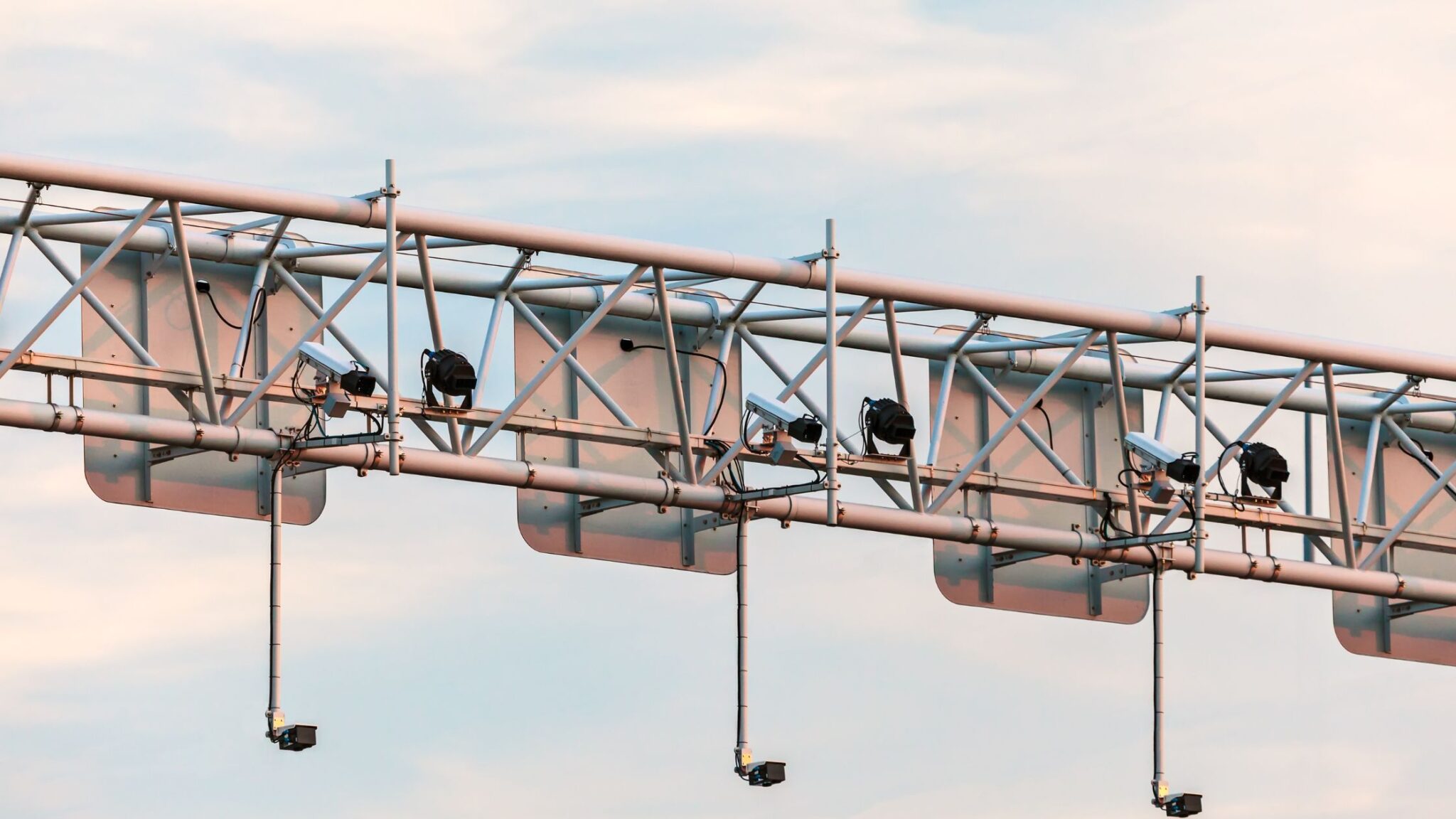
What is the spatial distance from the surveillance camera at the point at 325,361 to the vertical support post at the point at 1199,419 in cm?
890

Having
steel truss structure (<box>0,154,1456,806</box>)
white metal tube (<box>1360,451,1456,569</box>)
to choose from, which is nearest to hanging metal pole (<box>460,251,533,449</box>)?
steel truss structure (<box>0,154,1456,806</box>)

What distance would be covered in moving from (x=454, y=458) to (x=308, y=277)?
8.07 feet

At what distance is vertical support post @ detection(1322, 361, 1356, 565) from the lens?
1283 inches

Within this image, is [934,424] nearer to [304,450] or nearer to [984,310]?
[984,310]

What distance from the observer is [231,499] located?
29.1 meters

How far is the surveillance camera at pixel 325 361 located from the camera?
27594 mm

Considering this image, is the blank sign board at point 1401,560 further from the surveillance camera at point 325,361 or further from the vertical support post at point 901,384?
the surveillance camera at point 325,361

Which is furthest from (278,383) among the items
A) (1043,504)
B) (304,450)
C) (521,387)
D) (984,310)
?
(1043,504)

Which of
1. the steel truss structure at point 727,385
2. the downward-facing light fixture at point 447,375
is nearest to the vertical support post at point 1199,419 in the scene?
the steel truss structure at point 727,385

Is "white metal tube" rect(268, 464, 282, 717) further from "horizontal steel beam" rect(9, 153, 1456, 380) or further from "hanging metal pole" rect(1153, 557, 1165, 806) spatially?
"hanging metal pole" rect(1153, 557, 1165, 806)

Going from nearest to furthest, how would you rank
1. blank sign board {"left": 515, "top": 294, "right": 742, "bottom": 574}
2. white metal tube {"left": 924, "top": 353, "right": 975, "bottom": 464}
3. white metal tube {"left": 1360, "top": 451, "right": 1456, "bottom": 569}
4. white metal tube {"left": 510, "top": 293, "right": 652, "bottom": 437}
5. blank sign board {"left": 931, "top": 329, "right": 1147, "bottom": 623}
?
white metal tube {"left": 510, "top": 293, "right": 652, "bottom": 437}, blank sign board {"left": 515, "top": 294, "right": 742, "bottom": 574}, white metal tube {"left": 924, "top": 353, "right": 975, "bottom": 464}, blank sign board {"left": 931, "top": 329, "right": 1147, "bottom": 623}, white metal tube {"left": 1360, "top": 451, "right": 1456, "bottom": 569}

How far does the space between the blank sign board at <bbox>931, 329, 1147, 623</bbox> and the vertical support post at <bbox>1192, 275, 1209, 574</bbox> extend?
1987mm

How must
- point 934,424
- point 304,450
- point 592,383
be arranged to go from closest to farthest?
point 304,450 < point 592,383 < point 934,424

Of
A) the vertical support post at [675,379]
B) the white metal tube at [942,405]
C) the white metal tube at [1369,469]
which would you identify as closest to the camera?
the vertical support post at [675,379]
